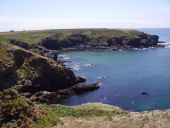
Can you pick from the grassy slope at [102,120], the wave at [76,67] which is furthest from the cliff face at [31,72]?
the grassy slope at [102,120]

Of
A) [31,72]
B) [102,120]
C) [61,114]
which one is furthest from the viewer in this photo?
[31,72]

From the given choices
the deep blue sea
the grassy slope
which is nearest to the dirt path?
the grassy slope

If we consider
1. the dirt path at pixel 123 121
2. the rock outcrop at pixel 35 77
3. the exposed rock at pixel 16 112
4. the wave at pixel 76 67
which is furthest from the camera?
the wave at pixel 76 67

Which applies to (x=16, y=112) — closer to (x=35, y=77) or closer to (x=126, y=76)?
(x=35, y=77)

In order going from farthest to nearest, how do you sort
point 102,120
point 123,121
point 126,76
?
point 126,76 < point 102,120 < point 123,121

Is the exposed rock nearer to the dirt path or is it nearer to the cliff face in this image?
the dirt path

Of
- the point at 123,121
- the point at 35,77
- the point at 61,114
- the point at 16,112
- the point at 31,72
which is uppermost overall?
the point at 16,112

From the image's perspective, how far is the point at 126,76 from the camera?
11675cm

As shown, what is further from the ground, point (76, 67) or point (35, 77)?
point (35, 77)

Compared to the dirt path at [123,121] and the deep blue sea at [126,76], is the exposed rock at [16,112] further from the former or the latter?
the deep blue sea at [126,76]

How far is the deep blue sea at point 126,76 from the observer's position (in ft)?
275

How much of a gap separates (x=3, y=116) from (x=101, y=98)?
4713cm

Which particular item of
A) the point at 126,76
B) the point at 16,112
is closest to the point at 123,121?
the point at 16,112

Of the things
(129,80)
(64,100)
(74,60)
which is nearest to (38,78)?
(64,100)
